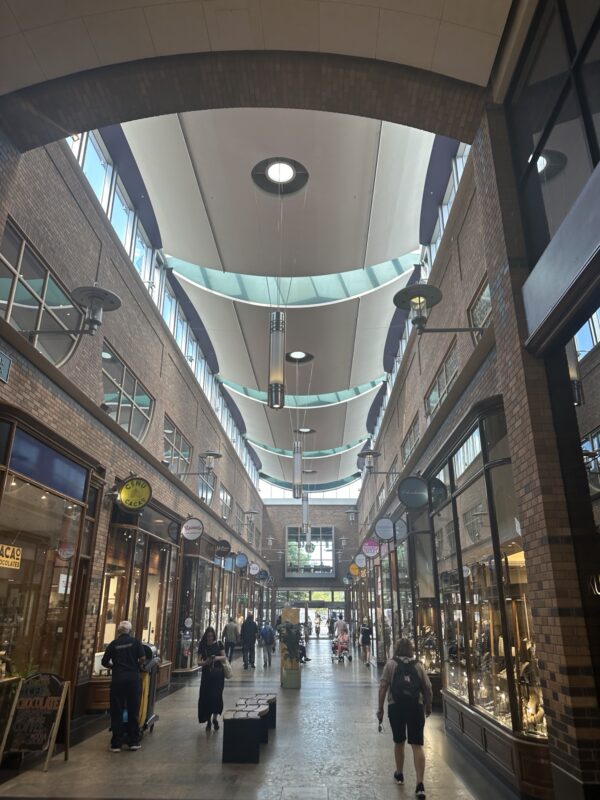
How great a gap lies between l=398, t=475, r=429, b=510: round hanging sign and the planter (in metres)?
5.49

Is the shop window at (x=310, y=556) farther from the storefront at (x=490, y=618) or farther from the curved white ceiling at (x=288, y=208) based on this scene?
the storefront at (x=490, y=618)

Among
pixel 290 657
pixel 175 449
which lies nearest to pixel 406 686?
pixel 290 657

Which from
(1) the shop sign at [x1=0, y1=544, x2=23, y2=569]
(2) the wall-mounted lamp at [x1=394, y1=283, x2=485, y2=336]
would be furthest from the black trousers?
(2) the wall-mounted lamp at [x1=394, y1=283, x2=485, y2=336]

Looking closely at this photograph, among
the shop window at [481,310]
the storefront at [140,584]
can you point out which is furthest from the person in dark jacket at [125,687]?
the shop window at [481,310]

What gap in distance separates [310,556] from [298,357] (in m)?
26.7

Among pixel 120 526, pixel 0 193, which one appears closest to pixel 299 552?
pixel 120 526

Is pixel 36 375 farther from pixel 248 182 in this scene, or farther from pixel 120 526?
pixel 248 182

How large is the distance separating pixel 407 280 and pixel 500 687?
1228 centimetres

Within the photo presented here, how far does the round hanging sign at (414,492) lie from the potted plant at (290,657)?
486 cm

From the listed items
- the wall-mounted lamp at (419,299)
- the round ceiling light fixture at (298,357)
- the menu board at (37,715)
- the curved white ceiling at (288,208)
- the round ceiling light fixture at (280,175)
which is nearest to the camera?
the menu board at (37,715)

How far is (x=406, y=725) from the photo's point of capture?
612 cm

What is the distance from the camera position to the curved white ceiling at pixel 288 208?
38.0ft

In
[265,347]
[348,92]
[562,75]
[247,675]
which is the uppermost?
[265,347]

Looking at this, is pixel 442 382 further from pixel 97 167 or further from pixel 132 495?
pixel 97 167
